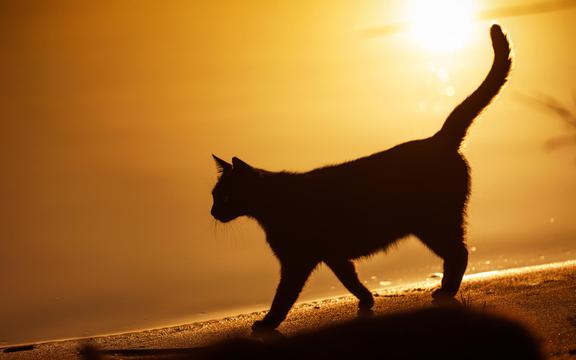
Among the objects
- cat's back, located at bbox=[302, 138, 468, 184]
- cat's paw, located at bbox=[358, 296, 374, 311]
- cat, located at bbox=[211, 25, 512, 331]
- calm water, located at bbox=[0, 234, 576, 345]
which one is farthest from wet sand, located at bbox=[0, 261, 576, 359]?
cat's back, located at bbox=[302, 138, 468, 184]

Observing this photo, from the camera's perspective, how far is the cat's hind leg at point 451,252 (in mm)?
6186

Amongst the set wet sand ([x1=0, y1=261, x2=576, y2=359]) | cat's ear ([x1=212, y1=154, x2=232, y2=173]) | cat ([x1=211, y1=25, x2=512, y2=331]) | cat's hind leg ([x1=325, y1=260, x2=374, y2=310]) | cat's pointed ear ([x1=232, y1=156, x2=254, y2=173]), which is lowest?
wet sand ([x1=0, y1=261, x2=576, y2=359])

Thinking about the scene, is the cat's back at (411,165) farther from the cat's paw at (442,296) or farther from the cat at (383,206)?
the cat's paw at (442,296)

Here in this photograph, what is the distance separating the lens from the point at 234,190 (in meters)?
6.84

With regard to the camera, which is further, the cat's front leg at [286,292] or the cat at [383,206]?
the cat at [383,206]

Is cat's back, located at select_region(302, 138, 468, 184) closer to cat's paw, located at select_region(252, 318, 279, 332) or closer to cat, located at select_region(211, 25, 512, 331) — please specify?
cat, located at select_region(211, 25, 512, 331)

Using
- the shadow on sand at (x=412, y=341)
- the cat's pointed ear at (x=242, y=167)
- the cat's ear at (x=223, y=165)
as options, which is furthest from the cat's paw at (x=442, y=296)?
the shadow on sand at (x=412, y=341)

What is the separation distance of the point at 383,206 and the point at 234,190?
44.8 inches

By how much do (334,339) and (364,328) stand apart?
0.34ft

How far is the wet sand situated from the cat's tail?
1072 mm

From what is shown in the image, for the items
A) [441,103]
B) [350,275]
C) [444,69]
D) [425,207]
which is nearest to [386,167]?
[425,207]

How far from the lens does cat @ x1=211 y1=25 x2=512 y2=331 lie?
6.32 m

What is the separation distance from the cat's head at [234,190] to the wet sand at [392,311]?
0.77m

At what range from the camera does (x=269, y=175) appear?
6.82 meters
